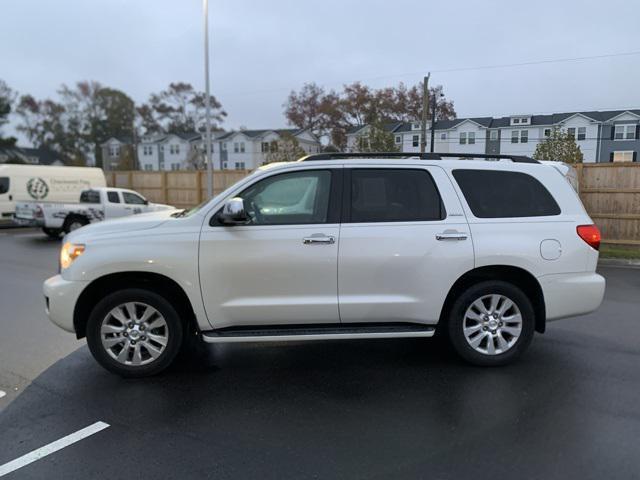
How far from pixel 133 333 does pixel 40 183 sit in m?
17.5

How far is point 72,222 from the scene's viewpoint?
1498 cm

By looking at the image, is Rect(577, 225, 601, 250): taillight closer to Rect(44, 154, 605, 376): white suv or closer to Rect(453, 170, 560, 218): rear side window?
Rect(44, 154, 605, 376): white suv

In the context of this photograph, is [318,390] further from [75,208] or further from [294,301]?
[75,208]

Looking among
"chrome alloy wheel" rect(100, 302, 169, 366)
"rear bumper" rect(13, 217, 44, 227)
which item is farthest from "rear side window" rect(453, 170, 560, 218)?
"rear bumper" rect(13, 217, 44, 227)

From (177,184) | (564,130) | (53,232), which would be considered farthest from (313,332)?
(177,184)

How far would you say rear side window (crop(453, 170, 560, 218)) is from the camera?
4.42 m

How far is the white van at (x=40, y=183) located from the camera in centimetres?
1816

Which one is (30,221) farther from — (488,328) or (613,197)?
(613,197)

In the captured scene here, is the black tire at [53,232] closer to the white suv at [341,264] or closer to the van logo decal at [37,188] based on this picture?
the van logo decal at [37,188]

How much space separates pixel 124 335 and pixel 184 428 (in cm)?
117

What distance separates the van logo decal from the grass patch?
738 inches

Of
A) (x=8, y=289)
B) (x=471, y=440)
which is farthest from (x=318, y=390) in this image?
(x=8, y=289)

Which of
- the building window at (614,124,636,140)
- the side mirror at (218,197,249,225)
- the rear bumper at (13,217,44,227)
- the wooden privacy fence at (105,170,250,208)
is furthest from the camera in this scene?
the wooden privacy fence at (105,170,250,208)

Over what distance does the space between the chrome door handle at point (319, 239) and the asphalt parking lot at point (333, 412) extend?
1.17 m
